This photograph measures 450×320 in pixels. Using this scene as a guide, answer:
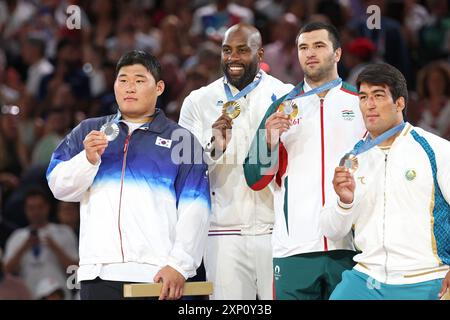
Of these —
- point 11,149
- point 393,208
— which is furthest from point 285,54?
point 393,208

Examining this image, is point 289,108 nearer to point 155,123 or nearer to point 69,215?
point 155,123

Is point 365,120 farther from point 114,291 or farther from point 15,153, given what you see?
point 15,153

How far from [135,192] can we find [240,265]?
102cm

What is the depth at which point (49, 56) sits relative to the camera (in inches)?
453

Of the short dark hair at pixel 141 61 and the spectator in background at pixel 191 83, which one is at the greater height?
the spectator in background at pixel 191 83

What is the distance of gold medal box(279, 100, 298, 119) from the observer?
6.05m

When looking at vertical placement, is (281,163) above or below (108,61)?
below

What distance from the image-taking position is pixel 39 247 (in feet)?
28.9

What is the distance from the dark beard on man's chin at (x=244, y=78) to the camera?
6512mm

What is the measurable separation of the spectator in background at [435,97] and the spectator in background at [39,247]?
122 inches

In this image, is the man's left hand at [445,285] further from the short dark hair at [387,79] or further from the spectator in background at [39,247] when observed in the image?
the spectator in background at [39,247]

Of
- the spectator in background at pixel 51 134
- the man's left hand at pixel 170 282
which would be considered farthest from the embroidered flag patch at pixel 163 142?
the spectator in background at pixel 51 134

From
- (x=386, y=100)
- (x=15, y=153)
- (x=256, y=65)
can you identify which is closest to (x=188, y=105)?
(x=256, y=65)

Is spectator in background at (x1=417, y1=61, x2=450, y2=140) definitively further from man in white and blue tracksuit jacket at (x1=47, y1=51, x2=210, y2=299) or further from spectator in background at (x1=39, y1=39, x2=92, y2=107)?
man in white and blue tracksuit jacket at (x1=47, y1=51, x2=210, y2=299)
